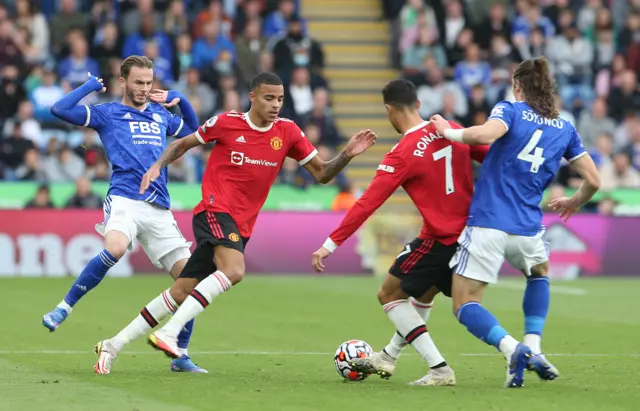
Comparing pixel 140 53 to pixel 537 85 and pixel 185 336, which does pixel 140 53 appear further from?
pixel 537 85

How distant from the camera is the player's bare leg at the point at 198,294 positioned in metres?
9.78

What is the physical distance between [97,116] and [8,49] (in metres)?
12.7

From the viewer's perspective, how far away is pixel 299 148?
10.6m

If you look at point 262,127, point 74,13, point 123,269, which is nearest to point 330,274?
point 123,269

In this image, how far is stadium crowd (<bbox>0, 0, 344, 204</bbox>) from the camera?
72.0ft

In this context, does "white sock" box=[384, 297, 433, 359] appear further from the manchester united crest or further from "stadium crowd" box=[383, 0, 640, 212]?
"stadium crowd" box=[383, 0, 640, 212]

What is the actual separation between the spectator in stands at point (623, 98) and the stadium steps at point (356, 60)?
446 cm

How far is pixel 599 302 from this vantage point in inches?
707

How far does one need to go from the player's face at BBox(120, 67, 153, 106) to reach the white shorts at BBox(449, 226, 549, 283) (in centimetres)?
318

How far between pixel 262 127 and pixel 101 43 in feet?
45.1

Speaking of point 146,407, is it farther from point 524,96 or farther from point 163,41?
point 163,41

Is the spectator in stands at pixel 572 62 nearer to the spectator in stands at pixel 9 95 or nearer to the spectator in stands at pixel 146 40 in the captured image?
the spectator in stands at pixel 146 40

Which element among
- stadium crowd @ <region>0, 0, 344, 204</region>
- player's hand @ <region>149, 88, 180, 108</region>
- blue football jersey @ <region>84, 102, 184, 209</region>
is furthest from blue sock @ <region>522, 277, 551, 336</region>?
stadium crowd @ <region>0, 0, 344, 204</region>

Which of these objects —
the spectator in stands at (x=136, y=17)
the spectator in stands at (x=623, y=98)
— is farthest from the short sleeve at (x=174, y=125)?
the spectator in stands at (x=623, y=98)
